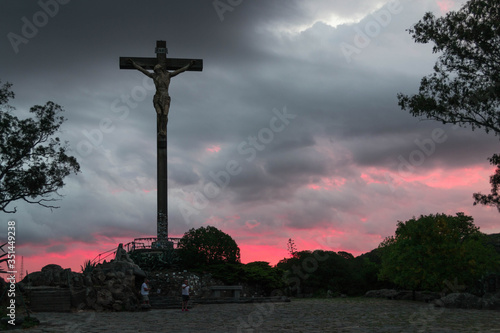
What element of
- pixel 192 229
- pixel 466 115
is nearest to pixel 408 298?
pixel 466 115

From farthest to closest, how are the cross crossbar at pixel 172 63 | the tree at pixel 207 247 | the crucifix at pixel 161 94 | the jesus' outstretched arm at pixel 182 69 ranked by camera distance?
1. the cross crossbar at pixel 172 63
2. the jesus' outstretched arm at pixel 182 69
3. the crucifix at pixel 161 94
4. the tree at pixel 207 247

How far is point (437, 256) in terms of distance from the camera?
25.4 metres

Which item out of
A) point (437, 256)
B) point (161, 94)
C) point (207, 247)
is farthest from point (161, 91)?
point (437, 256)

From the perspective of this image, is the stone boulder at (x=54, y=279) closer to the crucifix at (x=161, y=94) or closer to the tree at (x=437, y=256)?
the crucifix at (x=161, y=94)

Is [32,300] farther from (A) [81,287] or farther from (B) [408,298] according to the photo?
(B) [408,298]

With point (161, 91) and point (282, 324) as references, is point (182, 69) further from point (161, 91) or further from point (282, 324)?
point (282, 324)

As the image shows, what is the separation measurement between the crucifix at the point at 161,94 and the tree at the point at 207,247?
1575 millimetres

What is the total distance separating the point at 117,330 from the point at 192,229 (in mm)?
16376

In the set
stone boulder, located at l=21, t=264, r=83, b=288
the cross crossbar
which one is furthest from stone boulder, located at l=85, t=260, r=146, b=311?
the cross crossbar

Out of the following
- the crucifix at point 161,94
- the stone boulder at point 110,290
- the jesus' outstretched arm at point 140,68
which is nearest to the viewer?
the stone boulder at point 110,290

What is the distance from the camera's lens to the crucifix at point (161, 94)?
28795 millimetres

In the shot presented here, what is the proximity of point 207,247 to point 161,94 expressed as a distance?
31.3 ft

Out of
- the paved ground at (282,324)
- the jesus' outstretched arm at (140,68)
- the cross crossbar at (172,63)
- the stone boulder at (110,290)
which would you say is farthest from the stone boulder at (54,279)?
the cross crossbar at (172,63)

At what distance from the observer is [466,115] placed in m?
22.2
